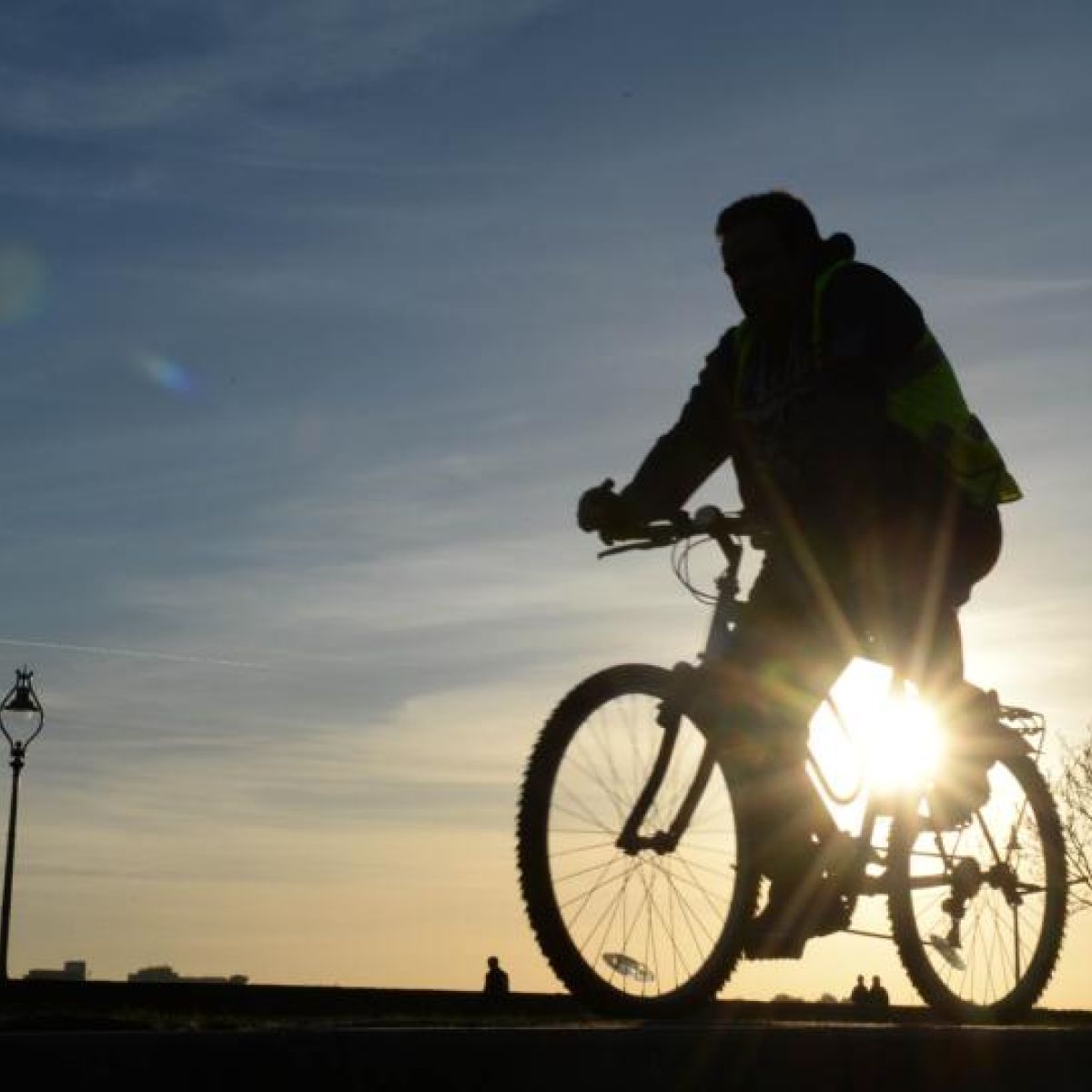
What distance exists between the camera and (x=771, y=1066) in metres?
4.18

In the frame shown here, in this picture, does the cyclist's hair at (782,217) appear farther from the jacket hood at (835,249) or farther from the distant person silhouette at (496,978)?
the distant person silhouette at (496,978)

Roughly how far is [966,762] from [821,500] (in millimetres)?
1342

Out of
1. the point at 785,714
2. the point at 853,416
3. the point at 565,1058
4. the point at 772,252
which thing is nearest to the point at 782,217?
the point at 772,252

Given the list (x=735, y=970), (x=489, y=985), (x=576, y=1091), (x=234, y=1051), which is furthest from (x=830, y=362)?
(x=489, y=985)

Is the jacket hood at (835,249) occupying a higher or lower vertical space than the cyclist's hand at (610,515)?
higher

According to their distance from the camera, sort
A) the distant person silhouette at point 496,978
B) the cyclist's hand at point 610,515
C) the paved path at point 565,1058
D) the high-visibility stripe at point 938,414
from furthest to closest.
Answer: the distant person silhouette at point 496,978, the cyclist's hand at point 610,515, the high-visibility stripe at point 938,414, the paved path at point 565,1058

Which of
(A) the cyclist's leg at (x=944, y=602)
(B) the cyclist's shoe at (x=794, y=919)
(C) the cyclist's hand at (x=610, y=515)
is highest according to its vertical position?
(C) the cyclist's hand at (x=610, y=515)

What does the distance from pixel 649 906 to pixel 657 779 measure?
0.38 metres

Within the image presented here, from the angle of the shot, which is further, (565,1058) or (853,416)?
(853,416)

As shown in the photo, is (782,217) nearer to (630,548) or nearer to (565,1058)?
(630,548)

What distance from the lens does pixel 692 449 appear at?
666 centimetres

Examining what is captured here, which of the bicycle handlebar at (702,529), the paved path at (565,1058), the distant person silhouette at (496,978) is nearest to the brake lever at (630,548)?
the bicycle handlebar at (702,529)

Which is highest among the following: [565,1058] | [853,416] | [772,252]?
[772,252]

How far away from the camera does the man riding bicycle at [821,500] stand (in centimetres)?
596
